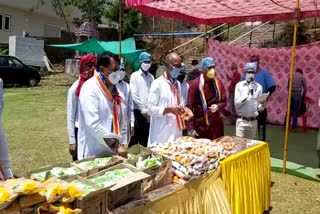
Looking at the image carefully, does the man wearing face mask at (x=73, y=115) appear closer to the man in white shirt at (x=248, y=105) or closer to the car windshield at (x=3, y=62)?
the man in white shirt at (x=248, y=105)

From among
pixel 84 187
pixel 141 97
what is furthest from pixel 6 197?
pixel 141 97

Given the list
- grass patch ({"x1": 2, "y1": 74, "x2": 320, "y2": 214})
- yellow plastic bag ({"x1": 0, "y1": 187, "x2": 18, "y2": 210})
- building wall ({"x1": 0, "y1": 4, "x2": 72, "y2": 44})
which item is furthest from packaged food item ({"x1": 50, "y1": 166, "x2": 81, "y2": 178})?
building wall ({"x1": 0, "y1": 4, "x2": 72, "y2": 44})

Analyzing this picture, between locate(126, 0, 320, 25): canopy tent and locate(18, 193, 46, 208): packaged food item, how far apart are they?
3815mm

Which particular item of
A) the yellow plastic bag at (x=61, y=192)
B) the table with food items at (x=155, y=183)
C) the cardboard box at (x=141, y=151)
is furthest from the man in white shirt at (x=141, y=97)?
the yellow plastic bag at (x=61, y=192)

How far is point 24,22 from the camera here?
25.0 m

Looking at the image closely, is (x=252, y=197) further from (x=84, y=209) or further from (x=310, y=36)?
(x=310, y=36)

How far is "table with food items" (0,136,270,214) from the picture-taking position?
68.8 inches

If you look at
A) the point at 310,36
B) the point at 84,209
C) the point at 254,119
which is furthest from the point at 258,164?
the point at 310,36

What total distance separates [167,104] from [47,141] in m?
3.98

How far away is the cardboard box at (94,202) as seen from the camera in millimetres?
1827

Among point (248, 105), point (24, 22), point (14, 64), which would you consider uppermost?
point (24, 22)

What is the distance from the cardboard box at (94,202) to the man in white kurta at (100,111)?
2.34 ft

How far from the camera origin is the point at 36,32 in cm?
2591

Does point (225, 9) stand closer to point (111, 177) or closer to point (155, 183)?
point (155, 183)
